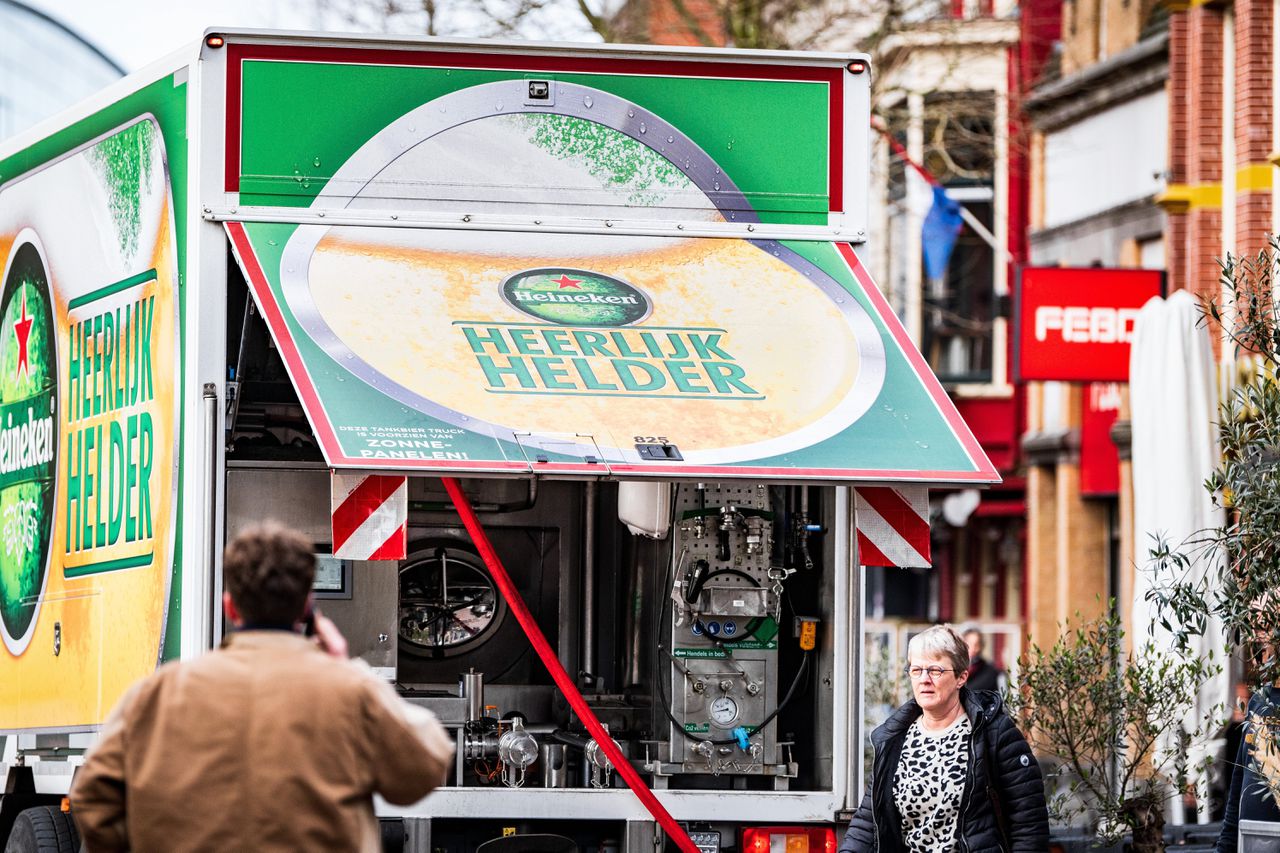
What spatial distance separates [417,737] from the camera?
466 cm

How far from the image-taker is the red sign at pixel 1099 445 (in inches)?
945

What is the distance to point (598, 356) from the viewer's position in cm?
738

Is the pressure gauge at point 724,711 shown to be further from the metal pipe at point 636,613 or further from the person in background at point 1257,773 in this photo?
the person in background at point 1257,773

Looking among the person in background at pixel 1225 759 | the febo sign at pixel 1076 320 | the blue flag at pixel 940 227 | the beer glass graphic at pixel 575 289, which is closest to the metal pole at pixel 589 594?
the beer glass graphic at pixel 575 289

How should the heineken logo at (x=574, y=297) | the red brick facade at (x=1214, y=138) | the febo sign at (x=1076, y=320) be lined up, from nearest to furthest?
1. the heineken logo at (x=574, y=297)
2. the red brick facade at (x=1214, y=138)
3. the febo sign at (x=1076, y=320)

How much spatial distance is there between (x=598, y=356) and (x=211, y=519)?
1.31 meters

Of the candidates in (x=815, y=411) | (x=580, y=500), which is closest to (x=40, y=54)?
(x=580, y=500)

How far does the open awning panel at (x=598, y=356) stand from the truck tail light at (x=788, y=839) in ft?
4.15

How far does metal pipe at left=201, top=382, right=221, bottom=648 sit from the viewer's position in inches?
281

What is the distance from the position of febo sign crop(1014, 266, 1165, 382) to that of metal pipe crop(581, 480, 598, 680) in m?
10.8

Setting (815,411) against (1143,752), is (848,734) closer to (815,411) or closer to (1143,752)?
(815,411)

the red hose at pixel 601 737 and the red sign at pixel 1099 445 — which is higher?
the red sign at pixel 1099 445

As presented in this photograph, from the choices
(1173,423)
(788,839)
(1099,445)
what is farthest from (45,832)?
(1099,445)

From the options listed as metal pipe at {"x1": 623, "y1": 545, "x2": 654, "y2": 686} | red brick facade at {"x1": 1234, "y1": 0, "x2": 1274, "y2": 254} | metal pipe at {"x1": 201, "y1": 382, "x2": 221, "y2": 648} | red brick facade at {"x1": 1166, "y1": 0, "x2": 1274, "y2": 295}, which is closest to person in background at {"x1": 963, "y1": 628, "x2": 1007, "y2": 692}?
red brick facade at {"x1": 1166, "y1": 0, "x2": 1274, "y2": 295}
